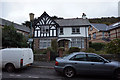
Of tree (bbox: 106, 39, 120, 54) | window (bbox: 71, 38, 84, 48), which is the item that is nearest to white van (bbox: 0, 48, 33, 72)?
tree (bbox: 106, 39, 120, 54)

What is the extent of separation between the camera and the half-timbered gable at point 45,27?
68.7 feet

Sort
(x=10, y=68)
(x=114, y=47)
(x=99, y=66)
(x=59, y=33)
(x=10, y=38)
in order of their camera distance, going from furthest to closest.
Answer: (x=59, y=33) < (x=10, y=38) < (x=114, y=47) < (x=10, y=68) < (x=99, y=66)

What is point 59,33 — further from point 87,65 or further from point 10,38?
point 87,65

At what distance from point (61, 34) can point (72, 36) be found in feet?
8.22

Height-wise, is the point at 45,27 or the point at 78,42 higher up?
the point at 45,27

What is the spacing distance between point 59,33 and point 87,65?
52.5ft

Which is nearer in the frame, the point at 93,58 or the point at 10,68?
the point at 93,58

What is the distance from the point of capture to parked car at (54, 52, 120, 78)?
566 centimetres

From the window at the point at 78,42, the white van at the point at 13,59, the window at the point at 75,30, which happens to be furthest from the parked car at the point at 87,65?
the window at the point at 75,30

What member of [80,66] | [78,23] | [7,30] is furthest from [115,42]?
[7,30]

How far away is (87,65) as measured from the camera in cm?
587

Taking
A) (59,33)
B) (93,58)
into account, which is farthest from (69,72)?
(59,33)

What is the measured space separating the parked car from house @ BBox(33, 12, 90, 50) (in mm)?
14477

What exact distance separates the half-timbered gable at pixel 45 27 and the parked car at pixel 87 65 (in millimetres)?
14983
